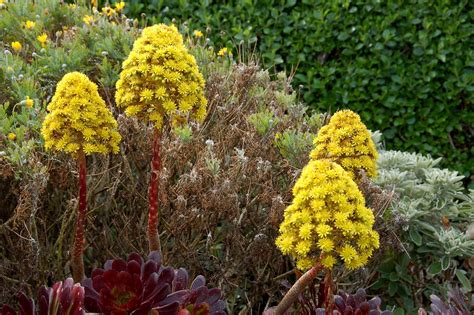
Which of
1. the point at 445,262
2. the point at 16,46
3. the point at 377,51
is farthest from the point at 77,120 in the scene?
the point at 377,51

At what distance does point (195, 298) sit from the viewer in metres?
2.31

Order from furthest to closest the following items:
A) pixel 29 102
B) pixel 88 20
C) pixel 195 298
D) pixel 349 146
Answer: pixel 88 20 → pixel 29 102 → pixel 349 146 → pixel 195 298

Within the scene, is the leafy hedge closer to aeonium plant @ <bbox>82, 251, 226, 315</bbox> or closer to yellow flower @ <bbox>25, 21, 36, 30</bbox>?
yellow flower @ <bbox>25, 21, 36, 30</bbox>

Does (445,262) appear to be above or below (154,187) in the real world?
below

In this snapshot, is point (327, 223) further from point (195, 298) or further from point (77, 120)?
point (77, 120)

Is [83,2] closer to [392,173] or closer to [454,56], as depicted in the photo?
[392,173]

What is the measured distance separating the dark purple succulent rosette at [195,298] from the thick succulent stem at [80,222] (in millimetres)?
382

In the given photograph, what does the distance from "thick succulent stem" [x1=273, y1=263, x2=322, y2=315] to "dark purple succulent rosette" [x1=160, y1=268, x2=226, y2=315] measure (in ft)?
0.68

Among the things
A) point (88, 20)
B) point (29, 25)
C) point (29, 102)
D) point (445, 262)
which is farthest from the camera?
point (88, 20)

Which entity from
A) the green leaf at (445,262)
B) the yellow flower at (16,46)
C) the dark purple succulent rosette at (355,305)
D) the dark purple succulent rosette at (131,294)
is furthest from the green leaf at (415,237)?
the yellow flower at (16,46)

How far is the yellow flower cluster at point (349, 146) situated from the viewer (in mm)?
2680

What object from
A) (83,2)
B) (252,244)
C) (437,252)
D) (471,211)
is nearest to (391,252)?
(437,252)

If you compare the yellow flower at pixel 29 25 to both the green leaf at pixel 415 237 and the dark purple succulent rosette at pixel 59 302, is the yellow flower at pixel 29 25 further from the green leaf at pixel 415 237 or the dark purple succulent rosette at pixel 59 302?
the green leaf at pixel 415 237

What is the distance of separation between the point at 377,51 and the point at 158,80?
13.4 ft
